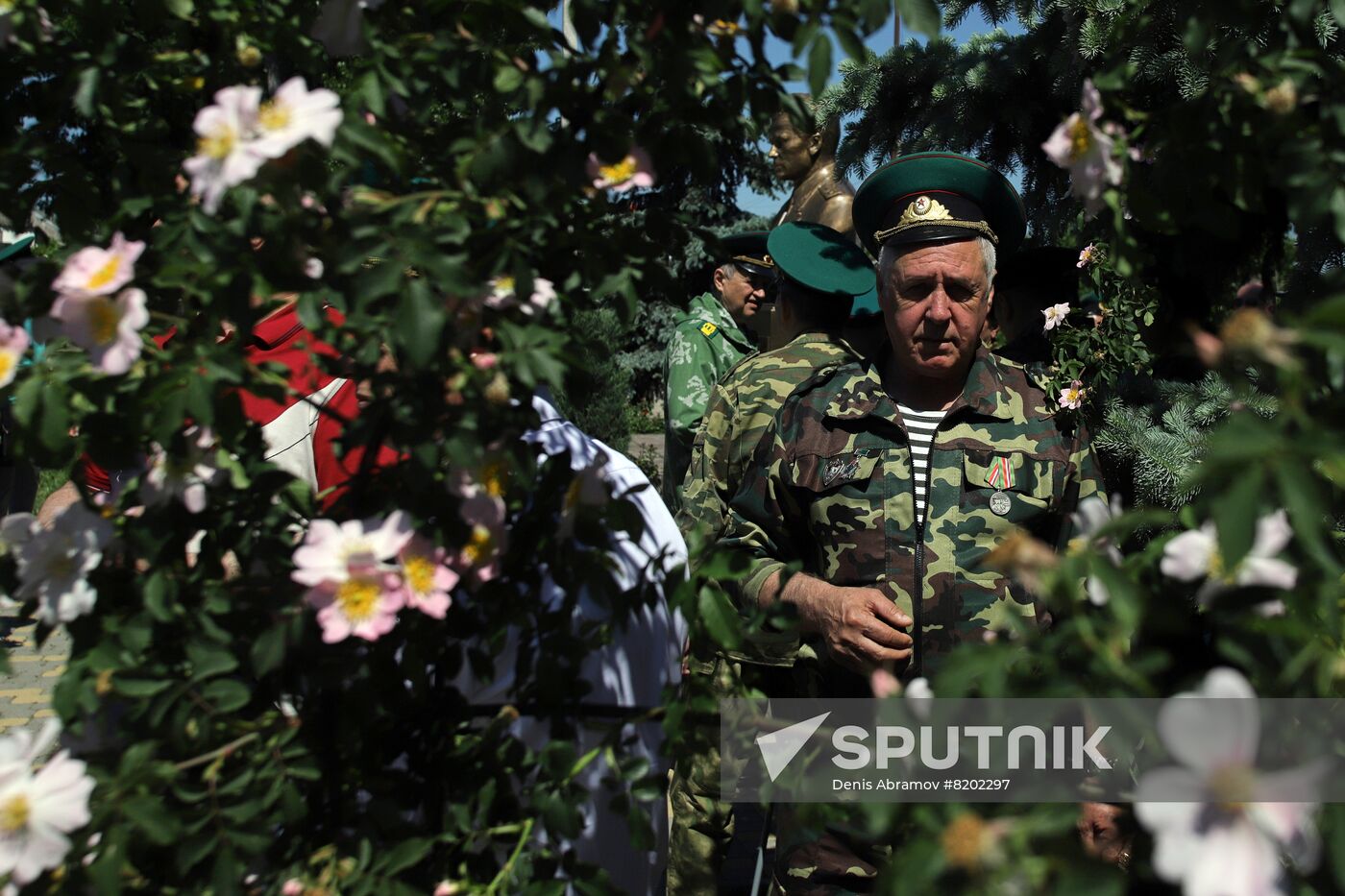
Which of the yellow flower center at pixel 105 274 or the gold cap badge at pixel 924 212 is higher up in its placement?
the yellow flower center at pixel 105 274

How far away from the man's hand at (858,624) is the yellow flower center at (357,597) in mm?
1191

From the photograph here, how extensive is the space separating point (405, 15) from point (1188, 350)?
0.85 metres

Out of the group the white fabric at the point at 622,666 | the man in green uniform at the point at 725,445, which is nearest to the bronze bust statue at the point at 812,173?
the man in green uniform at the point at 725,445

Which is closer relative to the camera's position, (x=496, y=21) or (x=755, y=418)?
(x=496, y=21)

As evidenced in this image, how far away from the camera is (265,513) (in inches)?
44.4

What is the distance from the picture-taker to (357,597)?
1.04 metres

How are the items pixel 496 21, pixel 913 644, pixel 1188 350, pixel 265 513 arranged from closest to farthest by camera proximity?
pixel 1188 350 → pixel 265 513 → pixel 496 21 → pixel 913 644

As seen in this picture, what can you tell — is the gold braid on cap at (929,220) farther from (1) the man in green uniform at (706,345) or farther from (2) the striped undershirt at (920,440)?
(1) the man in green uniform at (706,345)

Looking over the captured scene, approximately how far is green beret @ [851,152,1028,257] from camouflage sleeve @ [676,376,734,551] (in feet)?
2.83

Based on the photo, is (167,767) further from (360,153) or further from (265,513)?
(360,153)

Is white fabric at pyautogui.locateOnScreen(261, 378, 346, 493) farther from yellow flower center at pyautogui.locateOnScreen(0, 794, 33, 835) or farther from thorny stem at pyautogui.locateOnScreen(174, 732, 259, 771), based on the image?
yellow flower center at pyautogui.locateOnScreen(0, 794, 33, 835)

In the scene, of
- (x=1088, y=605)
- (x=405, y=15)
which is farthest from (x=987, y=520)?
(x=405, y=15)

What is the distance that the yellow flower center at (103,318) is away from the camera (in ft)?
3.26

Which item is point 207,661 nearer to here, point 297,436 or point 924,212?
point 297,436
